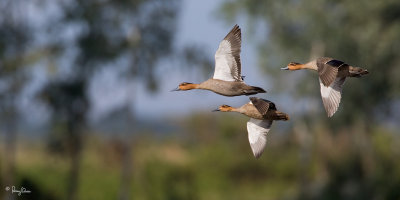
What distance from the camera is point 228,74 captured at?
9.30m

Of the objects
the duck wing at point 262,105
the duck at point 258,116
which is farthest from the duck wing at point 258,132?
the duck wing at point 262,105

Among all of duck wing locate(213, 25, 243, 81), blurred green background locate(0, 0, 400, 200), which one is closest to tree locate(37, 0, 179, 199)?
blurred green background locate(0, 0, 400, 200)

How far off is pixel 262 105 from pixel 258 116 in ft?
2.22

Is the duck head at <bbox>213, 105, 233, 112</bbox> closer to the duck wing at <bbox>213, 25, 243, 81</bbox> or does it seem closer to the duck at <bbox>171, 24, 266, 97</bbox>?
the duck at <bbox>171, 24, 266, 97</bbox>

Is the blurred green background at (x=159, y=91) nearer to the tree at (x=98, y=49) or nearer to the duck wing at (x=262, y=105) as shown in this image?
the tree at (x=98, y=49)

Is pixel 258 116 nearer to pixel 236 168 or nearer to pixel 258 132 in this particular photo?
pixel 258 132

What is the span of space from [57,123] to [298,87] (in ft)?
23.7

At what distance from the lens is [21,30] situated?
2197 centimetres

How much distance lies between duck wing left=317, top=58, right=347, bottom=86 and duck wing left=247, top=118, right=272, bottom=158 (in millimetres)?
1068

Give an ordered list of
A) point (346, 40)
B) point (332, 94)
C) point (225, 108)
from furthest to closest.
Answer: point (346, 40) → point (225, 108) → point (332, 94)

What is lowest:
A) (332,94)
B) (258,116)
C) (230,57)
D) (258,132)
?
(258,132)

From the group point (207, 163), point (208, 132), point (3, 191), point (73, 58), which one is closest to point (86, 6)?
point (73, 58)

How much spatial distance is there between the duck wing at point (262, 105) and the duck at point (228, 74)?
1.23ft

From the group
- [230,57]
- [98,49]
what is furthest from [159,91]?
[230,57]
